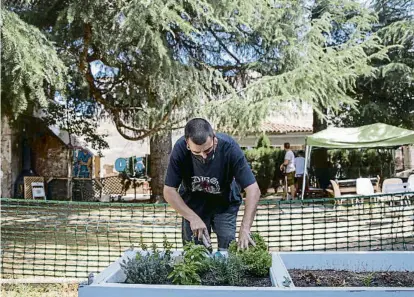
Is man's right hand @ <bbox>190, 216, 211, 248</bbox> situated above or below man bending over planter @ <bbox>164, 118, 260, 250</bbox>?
below

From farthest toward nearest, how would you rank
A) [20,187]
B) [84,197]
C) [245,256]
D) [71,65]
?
[84,197] → [20,187] → [71,65] → [245,256]

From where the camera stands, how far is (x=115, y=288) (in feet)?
5.95

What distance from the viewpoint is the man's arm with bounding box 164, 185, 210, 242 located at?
264 cm

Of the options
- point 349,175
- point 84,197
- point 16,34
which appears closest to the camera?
point 16,34

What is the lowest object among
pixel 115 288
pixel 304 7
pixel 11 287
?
pixel 11 287

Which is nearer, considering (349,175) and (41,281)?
(41,281)

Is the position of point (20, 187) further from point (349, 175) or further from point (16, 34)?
point (349, 175)

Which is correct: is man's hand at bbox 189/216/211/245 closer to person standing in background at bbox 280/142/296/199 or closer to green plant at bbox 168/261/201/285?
green plant at bbox 168/261/201/285

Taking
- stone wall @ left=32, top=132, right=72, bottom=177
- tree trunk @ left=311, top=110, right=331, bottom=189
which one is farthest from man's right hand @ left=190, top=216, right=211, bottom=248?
tree trunk @ left=311, top=110, right=331, bottom=189

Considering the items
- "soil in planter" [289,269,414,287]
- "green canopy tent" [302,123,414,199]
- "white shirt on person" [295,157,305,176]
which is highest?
"green canopy tent" [302,123,414,199]

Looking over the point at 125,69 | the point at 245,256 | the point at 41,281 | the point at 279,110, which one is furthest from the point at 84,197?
the point at 245,256

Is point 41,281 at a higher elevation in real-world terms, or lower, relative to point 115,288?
lower

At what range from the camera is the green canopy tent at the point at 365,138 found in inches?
396

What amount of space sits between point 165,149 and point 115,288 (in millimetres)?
10244
